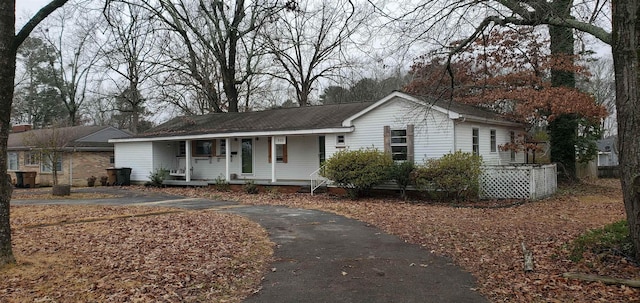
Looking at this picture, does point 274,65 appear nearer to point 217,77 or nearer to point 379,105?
point 217,77

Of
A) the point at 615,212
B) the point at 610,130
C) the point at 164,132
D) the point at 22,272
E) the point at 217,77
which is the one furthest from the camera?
the point at 610,130

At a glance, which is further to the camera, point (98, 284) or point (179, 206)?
point (179, 206)

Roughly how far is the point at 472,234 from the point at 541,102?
991cm

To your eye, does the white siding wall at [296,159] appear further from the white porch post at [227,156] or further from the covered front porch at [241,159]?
the white porch post at [227,156]

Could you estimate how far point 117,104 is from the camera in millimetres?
39250

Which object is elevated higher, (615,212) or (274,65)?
(274,65)

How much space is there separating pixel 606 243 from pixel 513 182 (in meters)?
8.90

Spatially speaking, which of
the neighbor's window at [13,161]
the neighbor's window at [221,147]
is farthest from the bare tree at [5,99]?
the neighbor's window at [13,161]

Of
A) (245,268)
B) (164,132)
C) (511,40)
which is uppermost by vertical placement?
(511,40)

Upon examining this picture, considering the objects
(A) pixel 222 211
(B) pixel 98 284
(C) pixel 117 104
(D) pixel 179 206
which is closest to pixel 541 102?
(A) pixel 222 211

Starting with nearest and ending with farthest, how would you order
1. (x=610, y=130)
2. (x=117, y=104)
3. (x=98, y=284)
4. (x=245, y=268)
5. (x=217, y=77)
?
(x=98, y=284) → (x=245, y=268) → (x=217, y=77) → (x=117, y=104) → (x=610, y=130)

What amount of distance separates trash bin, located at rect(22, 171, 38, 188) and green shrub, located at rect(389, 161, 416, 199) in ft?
68.0

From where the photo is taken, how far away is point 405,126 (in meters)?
16.0

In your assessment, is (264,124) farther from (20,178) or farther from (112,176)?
(20,178)
